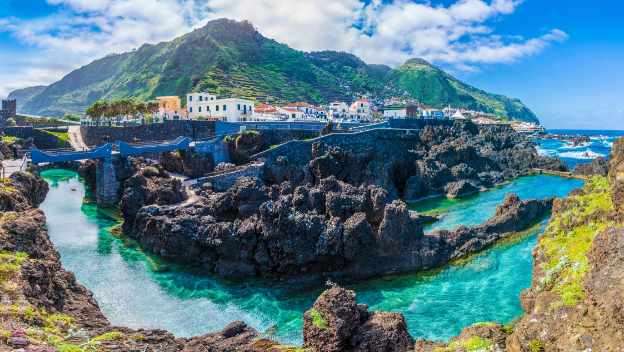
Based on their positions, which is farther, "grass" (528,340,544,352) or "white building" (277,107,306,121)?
"white building" (277,107,306,121)

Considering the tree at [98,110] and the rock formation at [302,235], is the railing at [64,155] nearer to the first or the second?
the rock formation at [302,235]

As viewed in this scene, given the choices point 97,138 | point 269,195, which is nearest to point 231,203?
point 269,195

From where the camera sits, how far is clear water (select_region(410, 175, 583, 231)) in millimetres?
51562

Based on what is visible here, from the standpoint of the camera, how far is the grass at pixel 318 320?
18178 millimetres

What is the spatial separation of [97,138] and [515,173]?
7399 cm

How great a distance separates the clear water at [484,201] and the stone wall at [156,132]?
3554 centimetres

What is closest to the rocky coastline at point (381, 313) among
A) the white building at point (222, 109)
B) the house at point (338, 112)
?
the white building at point (222, 109)

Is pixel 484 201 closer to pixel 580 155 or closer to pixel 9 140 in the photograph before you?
pixel 9 140

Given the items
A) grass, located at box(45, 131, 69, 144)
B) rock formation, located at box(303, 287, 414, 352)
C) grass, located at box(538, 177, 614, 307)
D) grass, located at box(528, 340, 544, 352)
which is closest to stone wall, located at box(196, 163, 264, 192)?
rock formation, located at box(303, 287, 414, 352)

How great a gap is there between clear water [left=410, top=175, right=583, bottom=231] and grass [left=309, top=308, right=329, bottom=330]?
30950 mm

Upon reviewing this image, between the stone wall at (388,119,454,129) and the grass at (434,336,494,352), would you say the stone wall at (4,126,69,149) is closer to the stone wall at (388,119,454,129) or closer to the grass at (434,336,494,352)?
the stone wall at (388,119,454,129)

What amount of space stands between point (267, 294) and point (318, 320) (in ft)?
48.0

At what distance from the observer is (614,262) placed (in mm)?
11641

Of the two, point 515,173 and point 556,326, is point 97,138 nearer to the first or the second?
point 515,173
